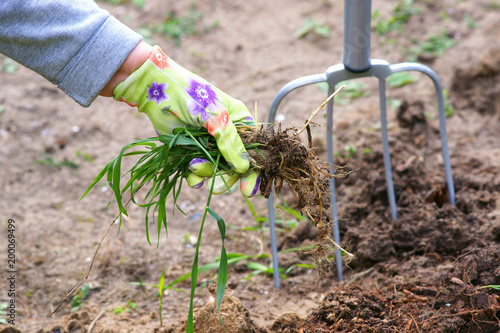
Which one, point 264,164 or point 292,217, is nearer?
point 264,164

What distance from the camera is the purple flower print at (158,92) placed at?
1744mm

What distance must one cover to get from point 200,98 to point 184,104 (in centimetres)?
7

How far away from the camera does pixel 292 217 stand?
2723 millimetres

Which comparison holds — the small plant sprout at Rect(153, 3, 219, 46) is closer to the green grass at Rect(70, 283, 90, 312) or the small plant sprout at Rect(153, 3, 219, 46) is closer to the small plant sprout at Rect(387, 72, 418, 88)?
the small plant sprout at Rect(387, 72, 418, 88)

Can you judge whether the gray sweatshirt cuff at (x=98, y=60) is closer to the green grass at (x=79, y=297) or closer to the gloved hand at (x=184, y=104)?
the gloved hand at (x=184, y=104)

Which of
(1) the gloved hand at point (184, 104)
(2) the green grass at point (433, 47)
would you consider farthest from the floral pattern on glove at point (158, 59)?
(2) the green grass at point (433, 47)

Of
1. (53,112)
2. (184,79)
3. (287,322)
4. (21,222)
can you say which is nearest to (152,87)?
(184,79)

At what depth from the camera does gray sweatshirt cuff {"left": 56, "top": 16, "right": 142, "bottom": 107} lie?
1686 millimetres

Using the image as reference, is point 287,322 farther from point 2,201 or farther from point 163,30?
point 163,30

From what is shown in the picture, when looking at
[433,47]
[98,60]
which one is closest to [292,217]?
[98,60]

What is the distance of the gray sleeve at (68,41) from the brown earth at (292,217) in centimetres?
95

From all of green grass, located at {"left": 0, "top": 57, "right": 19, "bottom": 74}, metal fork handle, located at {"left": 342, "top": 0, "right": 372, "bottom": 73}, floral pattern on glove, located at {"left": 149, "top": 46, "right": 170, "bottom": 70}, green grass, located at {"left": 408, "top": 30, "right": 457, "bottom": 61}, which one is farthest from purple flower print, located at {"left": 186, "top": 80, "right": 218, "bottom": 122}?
green grass, located at {"left": 0, "top": 57, "right": 19, "bottom": 74}

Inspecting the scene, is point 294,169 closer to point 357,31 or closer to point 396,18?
point 357,31

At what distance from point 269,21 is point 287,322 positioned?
338 centimetres
